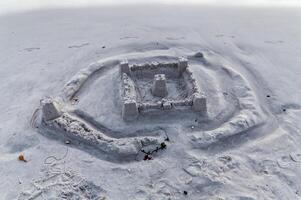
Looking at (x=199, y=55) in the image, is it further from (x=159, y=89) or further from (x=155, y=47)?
(x=159, y=89)

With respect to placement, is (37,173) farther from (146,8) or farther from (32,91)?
(146,8)

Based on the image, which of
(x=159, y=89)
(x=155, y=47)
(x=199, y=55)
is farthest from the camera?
(x=155, y=47)

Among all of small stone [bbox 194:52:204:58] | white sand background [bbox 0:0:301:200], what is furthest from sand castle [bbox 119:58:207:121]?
small stone [bbox 194:52:204:58]

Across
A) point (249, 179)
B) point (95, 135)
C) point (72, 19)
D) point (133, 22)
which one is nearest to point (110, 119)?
point (95, 135)

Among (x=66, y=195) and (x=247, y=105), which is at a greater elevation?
(x=247, y=105)

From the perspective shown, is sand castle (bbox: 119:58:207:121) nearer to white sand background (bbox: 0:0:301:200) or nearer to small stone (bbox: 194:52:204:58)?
white sand background (bbox: 0:0:301:200)

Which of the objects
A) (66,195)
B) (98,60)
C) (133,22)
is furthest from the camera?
(133,22)

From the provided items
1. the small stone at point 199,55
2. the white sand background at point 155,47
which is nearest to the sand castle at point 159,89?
the white sand background at point 155,47

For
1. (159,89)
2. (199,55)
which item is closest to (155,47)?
(199,55)
